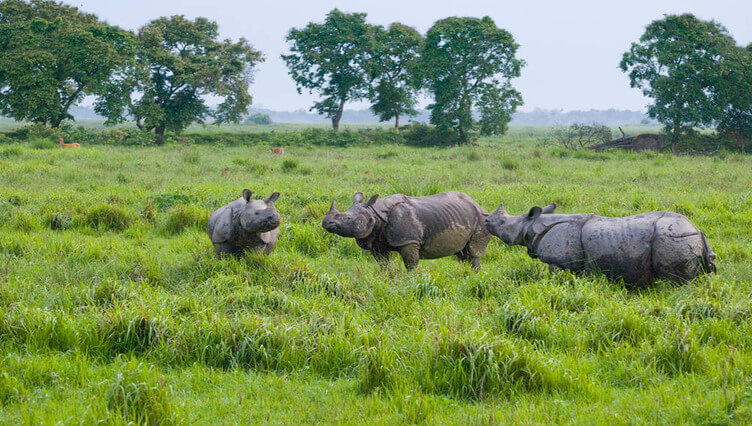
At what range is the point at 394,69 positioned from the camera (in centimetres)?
4900

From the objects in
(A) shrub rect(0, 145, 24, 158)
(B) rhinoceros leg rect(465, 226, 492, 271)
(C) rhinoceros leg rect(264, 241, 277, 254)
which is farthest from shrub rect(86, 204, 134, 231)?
(A) shrub rect(0, 145, 24, 158)

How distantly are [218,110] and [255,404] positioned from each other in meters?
40.7

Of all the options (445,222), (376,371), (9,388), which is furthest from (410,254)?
(9,388)

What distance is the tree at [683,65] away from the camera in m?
34.0

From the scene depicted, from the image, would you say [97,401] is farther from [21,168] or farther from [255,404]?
[21,168]

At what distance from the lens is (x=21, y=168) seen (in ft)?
56.4

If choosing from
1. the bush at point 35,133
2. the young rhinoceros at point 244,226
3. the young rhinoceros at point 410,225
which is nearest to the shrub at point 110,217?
the young rhinoceros at point 244,226

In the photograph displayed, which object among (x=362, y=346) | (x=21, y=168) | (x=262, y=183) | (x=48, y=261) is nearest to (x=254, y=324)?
(x=362, y=346)

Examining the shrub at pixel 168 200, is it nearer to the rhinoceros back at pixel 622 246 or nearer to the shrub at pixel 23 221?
the shrub at pixel 23 221

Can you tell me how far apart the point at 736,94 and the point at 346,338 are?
1413 inches

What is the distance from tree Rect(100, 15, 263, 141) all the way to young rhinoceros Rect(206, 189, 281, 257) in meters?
34.4

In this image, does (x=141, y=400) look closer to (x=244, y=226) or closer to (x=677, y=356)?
(x=244, y=226)

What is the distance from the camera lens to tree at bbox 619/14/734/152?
112ft

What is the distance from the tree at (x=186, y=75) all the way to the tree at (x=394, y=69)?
9349 millimetres
